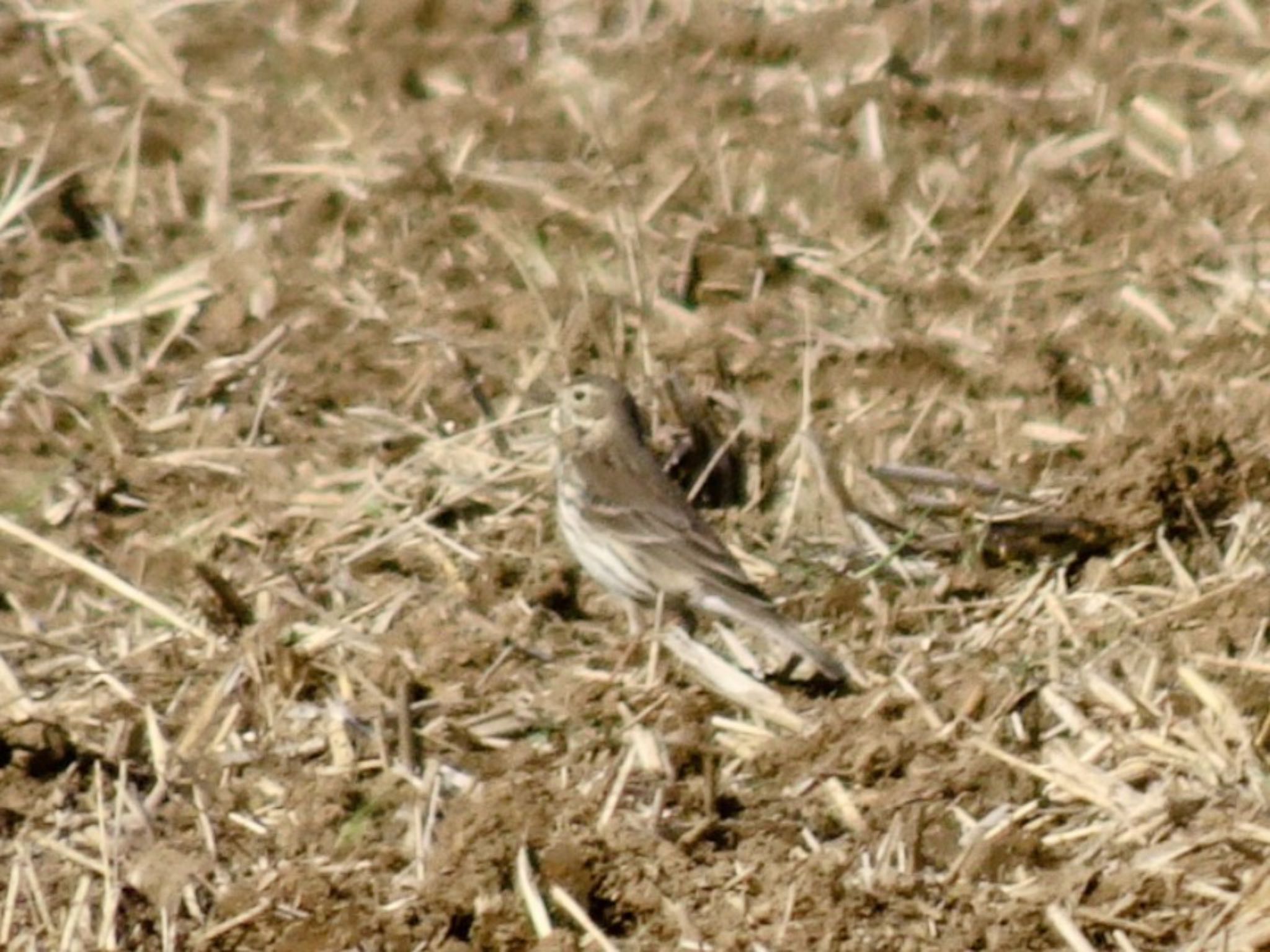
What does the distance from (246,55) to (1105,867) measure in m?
4.77

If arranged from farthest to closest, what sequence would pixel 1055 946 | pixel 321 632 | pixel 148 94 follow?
pixel 148 94, pixel 321 632, pixel 1055 946

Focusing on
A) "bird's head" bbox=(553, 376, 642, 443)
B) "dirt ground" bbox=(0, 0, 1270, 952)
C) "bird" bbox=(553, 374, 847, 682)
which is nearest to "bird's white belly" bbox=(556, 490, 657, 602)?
"bird" bbox=(553, 374, 847, 682)

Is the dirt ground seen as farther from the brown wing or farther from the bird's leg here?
the brown wing

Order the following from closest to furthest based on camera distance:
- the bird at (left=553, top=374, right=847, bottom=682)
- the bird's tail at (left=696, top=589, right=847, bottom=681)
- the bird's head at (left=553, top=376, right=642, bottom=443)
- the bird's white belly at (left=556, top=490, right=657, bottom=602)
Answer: the bird's tail at (left=696, top=589, right=847, bottom=681) → the bird at (left=553, top=374, right=847, bottom=682) → the bird's white belly at (left=556, top=490, right=657, bottom=602) → the bird's head at (left=553, top=376, right=642, bottom=443)

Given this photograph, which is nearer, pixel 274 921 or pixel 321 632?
pixel 274 921

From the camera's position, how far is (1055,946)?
600 centimetres

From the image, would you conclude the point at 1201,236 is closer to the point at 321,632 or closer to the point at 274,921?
the point at 321,632

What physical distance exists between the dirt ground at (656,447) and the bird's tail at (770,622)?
0.10 metres

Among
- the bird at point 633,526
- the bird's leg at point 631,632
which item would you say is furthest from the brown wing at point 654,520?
the bird's leg at point 631,632

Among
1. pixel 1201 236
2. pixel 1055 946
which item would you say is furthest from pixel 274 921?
pixel 1201 236

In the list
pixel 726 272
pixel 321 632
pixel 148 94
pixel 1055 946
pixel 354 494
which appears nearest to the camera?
pixel 1055 946

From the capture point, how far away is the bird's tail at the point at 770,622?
683cm

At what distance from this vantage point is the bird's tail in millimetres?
6828

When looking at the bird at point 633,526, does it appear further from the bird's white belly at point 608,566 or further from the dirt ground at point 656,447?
the dirt ground at point 656,447
